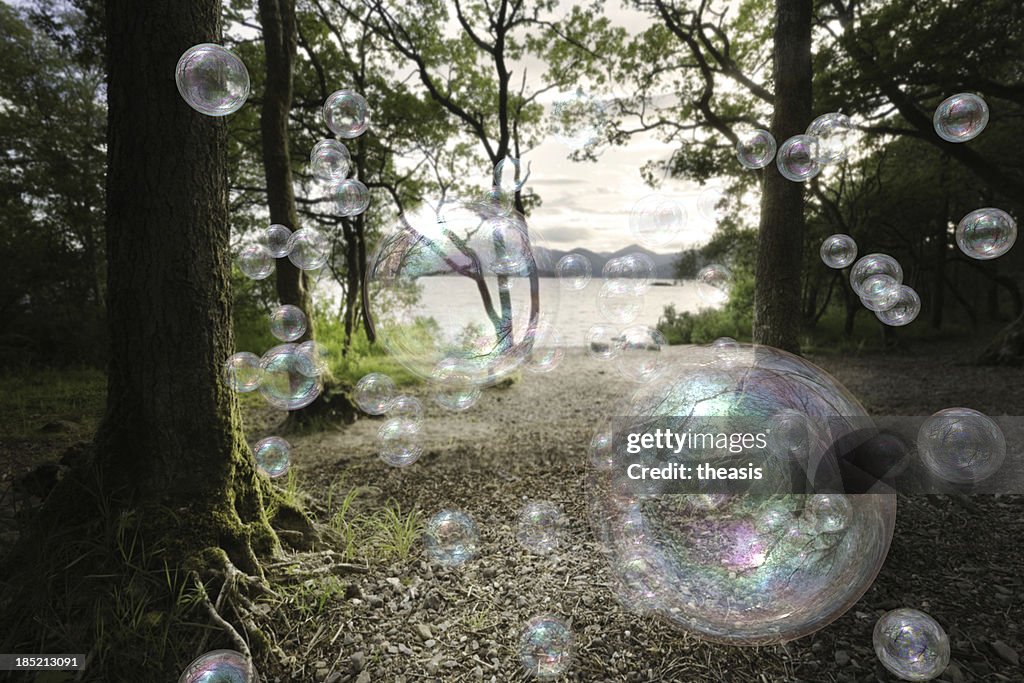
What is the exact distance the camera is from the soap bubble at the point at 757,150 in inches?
189

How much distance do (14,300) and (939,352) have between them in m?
21.6

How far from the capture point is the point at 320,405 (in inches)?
275

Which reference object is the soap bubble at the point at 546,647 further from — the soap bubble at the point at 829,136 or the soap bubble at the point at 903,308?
the soap bubble at the point at 903,308

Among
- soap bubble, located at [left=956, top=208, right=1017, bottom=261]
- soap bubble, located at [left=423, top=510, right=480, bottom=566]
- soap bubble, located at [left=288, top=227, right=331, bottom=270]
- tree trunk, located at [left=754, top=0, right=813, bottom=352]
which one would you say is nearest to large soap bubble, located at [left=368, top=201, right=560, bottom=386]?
soap bubble, located at [left=423, top=510, right=480, bottom=566]

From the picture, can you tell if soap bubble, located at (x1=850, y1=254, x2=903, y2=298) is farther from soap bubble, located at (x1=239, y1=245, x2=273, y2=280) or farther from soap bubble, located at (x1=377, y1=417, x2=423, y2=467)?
soap bubble, located at (x1=239, y1=245, x2=273, y2=280)

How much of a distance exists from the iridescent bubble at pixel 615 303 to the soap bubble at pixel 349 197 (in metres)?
2.91

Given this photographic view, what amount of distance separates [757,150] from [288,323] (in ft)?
19.4

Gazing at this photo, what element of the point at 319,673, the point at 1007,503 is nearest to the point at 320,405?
the point at 319,673

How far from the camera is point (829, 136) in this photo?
217 inches

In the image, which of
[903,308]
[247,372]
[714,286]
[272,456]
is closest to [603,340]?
[903,308]

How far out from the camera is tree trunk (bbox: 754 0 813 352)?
15.9ft

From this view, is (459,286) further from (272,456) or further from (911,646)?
(911,646)

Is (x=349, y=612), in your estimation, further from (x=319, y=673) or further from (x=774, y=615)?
(x=774, y=615)

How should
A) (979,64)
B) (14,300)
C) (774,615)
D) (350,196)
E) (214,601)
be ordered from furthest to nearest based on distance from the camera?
(979,64), (14,300), (350,196), (214,601), (774,615)
